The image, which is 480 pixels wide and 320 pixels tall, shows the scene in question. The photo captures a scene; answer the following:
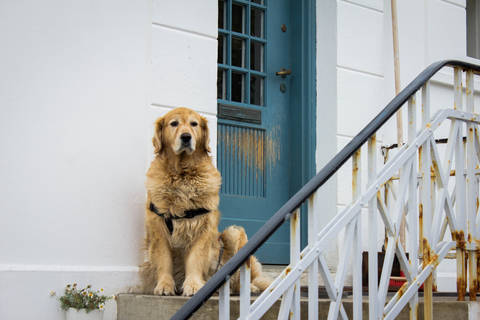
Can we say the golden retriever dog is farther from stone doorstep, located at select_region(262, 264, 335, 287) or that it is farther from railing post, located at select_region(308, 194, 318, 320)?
railing post, located at select_region(308, 194, 318, 320)

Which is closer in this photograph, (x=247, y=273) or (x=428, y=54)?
(x=247, y=273)

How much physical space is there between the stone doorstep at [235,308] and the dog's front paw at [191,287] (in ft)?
0.58

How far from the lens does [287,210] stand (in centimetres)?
203

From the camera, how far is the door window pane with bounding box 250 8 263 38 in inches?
191

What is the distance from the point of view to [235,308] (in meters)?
2.79

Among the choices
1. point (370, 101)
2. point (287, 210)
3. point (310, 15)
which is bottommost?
point (287, 210)

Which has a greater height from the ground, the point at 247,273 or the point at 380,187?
the point at 380,187

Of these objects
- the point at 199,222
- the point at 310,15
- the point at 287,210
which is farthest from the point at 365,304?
the point at 310,15

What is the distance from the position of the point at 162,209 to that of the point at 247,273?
1.53 metres

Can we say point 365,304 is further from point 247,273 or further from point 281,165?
point 281,165

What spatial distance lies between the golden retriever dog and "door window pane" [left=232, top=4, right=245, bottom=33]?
1.51m

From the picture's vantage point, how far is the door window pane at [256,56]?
15.9 ft

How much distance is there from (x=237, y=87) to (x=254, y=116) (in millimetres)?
320

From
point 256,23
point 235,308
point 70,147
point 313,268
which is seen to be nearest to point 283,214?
point 313,268
